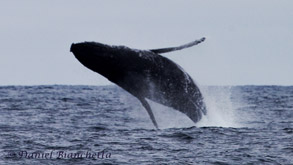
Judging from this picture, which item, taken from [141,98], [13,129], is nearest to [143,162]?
[141,98]

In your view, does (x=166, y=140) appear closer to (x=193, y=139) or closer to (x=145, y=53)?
(x=193, y=139)

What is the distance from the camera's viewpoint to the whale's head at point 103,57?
15.3 meters

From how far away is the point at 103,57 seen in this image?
15781 millimetres
